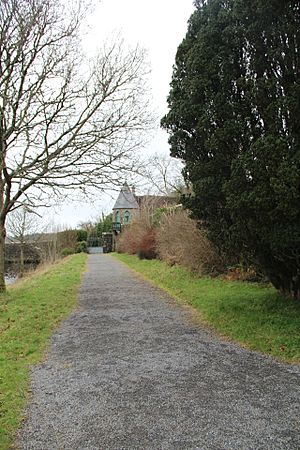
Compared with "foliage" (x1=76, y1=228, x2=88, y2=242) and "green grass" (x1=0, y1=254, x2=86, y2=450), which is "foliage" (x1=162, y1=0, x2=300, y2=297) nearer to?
"green grass" (x1=0, y1=254, x2=86, y2=450)

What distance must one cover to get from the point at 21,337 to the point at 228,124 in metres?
5.24

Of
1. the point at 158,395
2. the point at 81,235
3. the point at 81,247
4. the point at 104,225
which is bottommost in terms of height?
the point at 158,395

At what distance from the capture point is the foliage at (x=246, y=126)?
19.8 feet

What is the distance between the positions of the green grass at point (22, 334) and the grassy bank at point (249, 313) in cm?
324

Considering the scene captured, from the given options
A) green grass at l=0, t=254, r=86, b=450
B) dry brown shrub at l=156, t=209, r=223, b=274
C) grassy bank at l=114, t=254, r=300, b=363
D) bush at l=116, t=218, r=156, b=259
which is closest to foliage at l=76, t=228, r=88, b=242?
bush at l=116, t=218, r=156, b=259

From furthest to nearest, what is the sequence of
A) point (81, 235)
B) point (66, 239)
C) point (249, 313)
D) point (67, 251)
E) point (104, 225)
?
point (104, 225), point (81, 235), point (66, 239), point (67, 251), point (249, 313)

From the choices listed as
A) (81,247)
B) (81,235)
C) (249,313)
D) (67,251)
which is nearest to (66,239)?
(67,251)

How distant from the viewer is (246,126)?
22.3ft

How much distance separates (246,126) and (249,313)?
143 inches

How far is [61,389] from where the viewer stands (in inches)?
181

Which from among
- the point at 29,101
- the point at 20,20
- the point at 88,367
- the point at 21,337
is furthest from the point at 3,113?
the point at 88,367

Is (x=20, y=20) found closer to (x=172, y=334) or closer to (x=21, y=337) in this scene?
(x=21, y=337)

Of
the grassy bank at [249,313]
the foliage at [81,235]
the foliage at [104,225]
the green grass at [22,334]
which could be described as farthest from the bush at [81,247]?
the grassy bank at [249,313]

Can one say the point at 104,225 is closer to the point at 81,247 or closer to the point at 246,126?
the point at 81,247
